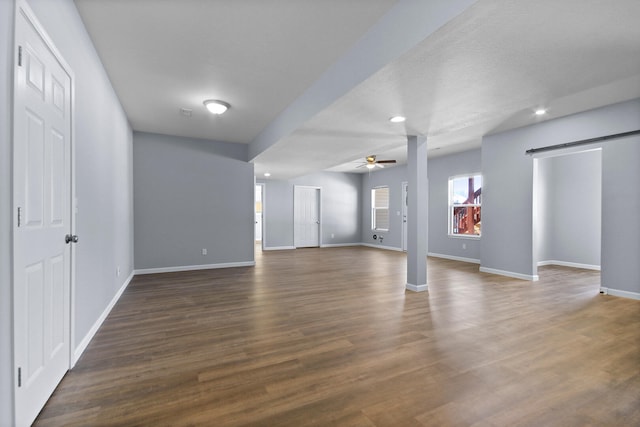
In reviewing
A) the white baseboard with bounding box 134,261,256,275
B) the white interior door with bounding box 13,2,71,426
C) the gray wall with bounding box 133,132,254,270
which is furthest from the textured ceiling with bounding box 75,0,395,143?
the white baseboard with bounding box 134,261,256,275

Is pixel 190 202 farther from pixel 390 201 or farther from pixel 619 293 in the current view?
pixel 619 293

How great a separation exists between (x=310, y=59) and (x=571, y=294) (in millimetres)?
4712

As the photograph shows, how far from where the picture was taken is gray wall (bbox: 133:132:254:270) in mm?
5488

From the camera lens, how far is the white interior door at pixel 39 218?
1.43m

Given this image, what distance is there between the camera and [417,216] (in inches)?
172

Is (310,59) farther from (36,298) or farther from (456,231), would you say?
(456,231)

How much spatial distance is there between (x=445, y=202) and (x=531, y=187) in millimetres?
2678

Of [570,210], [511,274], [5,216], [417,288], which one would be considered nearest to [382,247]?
[511,274]

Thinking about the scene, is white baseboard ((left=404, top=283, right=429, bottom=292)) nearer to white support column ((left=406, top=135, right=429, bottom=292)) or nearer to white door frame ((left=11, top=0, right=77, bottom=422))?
white support column ((left=406, top=135, right=429, bottom=292))

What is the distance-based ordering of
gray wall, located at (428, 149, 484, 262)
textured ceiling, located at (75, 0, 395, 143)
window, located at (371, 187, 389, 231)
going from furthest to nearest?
window, located at (371, 187, 389, 231), gray wall, located at (428, 149, 484, 262), textured ceiling, located at (75, 0, 395, 143)

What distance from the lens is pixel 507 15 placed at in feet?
5.61

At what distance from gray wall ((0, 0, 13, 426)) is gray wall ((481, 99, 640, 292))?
20.3 feet

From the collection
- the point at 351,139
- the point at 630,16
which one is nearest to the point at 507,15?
the point at 630,16

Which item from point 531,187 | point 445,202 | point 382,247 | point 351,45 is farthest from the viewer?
point 382,247
